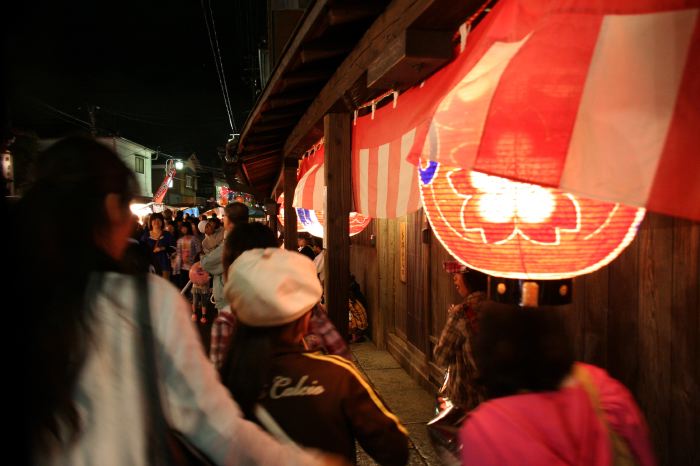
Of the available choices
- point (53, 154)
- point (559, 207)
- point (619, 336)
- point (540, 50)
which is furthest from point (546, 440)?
point (619, 336)

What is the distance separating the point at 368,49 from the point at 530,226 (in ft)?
8.37

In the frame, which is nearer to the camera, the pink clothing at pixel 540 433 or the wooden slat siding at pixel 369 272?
the pink clothing at pixel 540 433

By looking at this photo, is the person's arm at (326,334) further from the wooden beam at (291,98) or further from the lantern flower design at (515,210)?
the wooden beam at (291,98)

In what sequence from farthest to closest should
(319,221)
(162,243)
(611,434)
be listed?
(162,243), (319,221), (611,434)

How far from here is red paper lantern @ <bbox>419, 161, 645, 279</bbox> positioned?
2.05 meters

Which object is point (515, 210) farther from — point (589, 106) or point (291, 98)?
point (291, 98)

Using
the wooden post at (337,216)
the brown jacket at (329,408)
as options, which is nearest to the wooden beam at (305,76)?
the wooden post at (337,216)

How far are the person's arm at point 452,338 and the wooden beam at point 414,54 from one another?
84.6 inches

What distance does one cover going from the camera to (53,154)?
150 centimetres

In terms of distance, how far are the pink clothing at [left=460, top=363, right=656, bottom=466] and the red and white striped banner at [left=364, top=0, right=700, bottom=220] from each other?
76cm

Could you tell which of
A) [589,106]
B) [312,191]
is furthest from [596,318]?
[312,191]

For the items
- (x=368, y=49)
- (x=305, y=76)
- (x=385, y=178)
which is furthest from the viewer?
(x=305, y=76)

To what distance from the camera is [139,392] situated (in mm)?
1431

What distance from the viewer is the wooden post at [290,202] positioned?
10.1 meters
